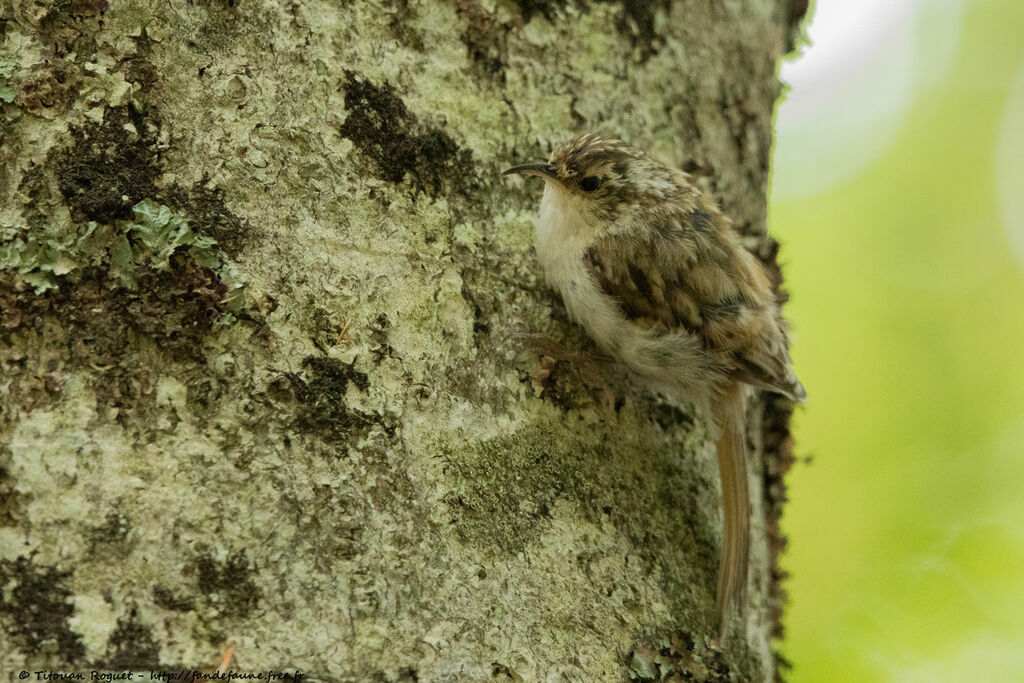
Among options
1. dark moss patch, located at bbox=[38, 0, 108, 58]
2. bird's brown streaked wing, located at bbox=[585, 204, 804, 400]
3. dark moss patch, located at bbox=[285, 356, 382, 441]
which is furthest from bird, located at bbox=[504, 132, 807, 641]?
dark moss patch, located at bbox=[38, 0, 108, 58]

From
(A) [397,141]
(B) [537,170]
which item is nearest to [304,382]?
(A) [397,141]

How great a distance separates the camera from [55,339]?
161 cm

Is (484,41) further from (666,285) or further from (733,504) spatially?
(733,504)

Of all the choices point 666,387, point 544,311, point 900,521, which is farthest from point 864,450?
point 544,311

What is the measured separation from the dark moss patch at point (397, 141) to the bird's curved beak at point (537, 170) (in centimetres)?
18

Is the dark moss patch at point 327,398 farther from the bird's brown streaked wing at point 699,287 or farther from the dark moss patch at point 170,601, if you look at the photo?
the bird's brown streaked wing at point 699,287

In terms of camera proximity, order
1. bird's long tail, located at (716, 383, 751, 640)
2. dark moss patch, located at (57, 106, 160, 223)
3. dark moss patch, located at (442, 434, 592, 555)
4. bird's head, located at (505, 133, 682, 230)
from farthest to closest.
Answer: bird's head, located at (505, 133, 682, 230) < bird's long tail, located at (716, 383, 751, 640) < dark moss patch, located at (442, 434, 592, 555) < dark moss patch, located at (57, 106, 160, 223)

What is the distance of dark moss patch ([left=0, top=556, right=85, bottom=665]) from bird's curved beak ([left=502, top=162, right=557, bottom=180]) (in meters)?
1.34

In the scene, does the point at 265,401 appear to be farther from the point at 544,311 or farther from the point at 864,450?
the point at 864,450

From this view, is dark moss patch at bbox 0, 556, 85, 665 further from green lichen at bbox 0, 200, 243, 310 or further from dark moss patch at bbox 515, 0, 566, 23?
dark moss patch at bbox 515, 0, 566, 23

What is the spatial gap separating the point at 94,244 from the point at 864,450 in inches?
171

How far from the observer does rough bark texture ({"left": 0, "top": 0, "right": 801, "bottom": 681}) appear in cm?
154

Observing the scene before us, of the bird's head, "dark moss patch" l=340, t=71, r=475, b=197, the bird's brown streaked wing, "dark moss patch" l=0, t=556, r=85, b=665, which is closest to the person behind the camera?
"dark moss patch" l=0, t=556, r=85, b=665

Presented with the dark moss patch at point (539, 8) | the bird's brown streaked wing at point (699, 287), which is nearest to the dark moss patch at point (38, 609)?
the bird's brown streaked wing at point (699, 287)
